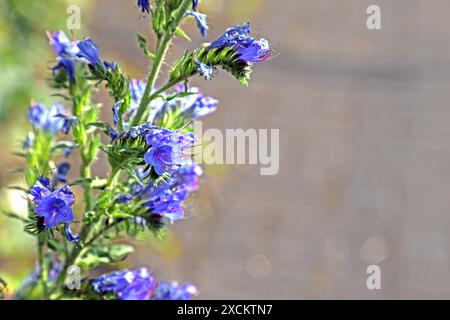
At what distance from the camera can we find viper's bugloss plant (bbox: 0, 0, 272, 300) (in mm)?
1525

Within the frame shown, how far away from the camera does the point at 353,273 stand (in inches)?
187

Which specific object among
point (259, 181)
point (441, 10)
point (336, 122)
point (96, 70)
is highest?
point (441, 10)

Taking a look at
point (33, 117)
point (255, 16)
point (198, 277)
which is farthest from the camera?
point (255, 16)

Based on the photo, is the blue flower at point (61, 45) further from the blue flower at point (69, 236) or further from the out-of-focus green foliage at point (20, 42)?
the out-of-focus green foliage at point (20, 42)

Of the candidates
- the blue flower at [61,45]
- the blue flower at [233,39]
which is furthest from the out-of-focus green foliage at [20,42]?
the blue flower at [233,39]

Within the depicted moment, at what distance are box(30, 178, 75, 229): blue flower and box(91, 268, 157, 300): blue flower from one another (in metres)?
0.35

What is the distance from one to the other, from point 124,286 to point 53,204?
397 mm

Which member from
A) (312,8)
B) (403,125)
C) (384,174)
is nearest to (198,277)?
(384,174)

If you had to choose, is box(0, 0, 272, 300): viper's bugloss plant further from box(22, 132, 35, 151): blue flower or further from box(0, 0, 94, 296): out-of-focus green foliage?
box(0, 0, 94, 296): out-of-focus green foliage

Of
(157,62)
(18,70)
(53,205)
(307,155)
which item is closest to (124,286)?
(53,205)

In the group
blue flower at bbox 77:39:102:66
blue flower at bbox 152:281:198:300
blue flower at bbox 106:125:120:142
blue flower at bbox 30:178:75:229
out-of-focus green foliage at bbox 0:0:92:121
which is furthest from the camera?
out-of-focus green foliage at bbox 0:0:92:121

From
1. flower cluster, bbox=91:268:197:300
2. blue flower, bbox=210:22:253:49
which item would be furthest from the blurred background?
blue flower, bbox=210:22:253:49

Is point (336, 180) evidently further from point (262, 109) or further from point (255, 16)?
point (255, 16)

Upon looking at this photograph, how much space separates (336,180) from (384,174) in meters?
0.38
